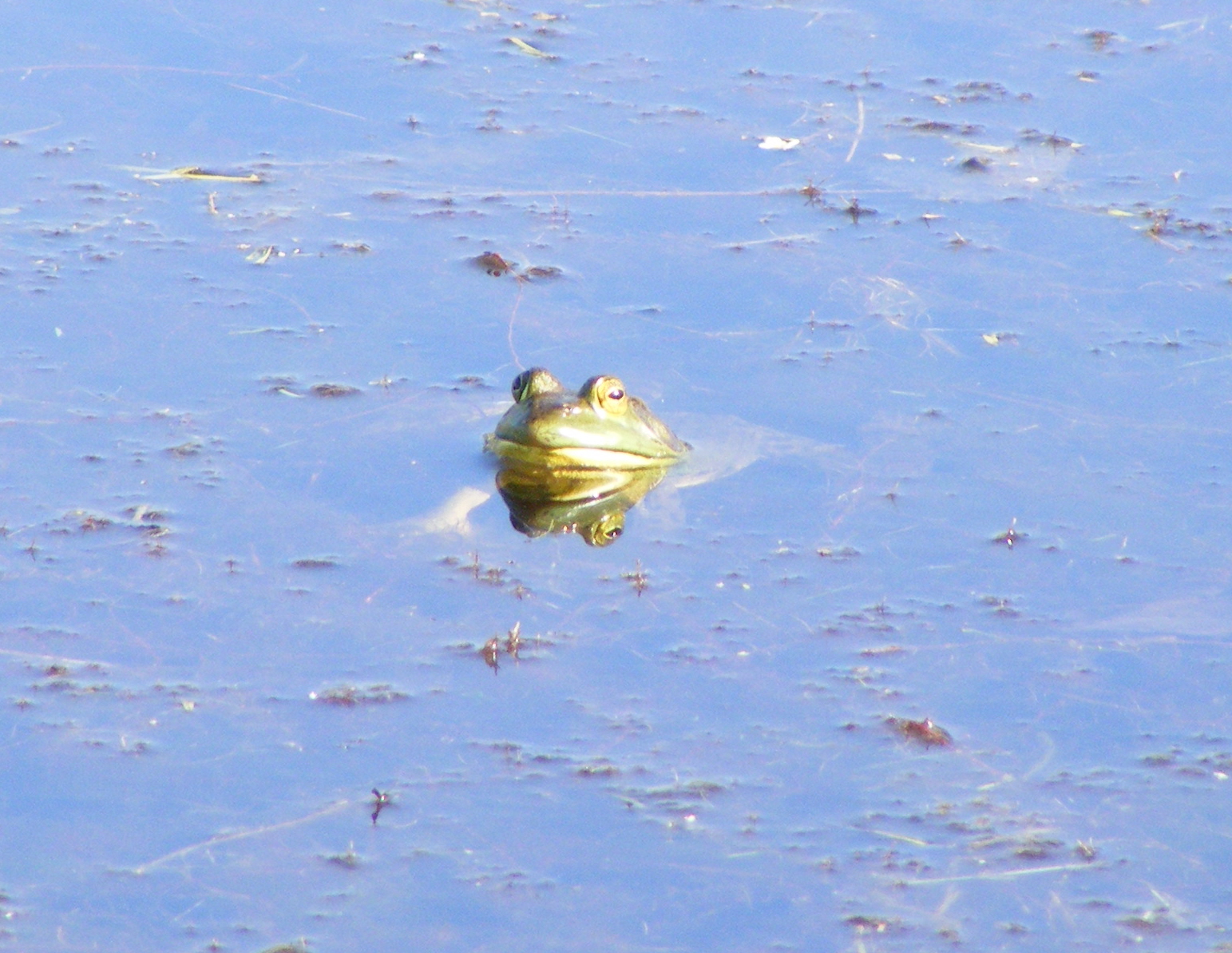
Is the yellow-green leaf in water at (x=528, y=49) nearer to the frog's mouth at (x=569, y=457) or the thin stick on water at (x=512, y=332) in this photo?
the thin stick on water at (x=512, y=332)

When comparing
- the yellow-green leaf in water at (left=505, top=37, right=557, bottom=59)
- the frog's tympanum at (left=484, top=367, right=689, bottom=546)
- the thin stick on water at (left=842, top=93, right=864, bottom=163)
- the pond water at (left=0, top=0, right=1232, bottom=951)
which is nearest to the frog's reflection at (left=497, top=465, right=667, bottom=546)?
the frog's tympanum at (left=484, top=367, right=689, bottom=546)

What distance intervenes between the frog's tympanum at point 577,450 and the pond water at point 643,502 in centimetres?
15

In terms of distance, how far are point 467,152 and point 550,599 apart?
3.95m

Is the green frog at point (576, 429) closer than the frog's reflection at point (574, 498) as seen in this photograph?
No

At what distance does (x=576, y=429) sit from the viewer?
6.72 metres

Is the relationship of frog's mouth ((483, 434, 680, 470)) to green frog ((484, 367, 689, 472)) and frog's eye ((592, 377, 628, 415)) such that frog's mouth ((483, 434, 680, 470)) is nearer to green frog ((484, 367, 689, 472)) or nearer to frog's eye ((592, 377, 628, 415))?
green frog ((484, 367, 689, 472))

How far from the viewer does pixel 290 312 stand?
762cm

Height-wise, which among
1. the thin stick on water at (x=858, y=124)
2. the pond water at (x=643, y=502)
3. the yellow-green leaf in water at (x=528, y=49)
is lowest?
the pond water at (x=643, y=502)

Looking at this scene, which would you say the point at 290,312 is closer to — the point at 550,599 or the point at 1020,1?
the point at 550,599

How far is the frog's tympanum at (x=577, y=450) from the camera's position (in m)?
6.64

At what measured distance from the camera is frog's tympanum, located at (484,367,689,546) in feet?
21.8

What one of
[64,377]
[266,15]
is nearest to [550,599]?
[64,377]

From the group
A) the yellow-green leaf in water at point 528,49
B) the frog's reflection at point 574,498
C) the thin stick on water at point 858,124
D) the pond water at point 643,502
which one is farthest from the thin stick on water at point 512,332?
the yellow-green leaf in water at point 528,49

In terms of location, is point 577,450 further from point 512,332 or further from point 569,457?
point 512,332
